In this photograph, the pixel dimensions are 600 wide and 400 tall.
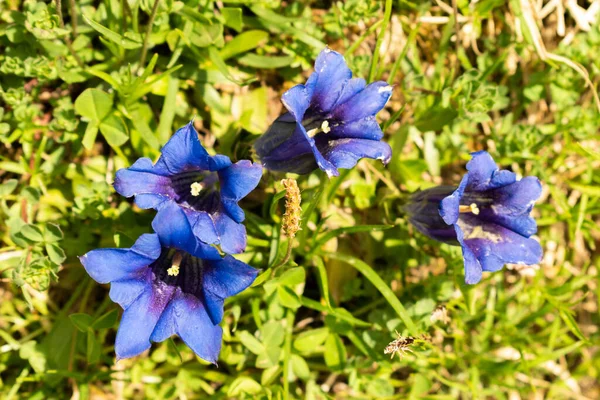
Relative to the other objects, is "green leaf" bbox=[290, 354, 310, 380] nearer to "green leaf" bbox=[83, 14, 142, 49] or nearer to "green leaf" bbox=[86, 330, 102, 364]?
"green leaf" bbox=[86, 330, 102, 364]

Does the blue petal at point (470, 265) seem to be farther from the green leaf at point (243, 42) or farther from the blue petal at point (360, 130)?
the green leaf at point (243, 42)

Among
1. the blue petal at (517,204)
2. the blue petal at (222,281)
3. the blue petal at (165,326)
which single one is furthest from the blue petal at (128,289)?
the blue petal at (517,204)

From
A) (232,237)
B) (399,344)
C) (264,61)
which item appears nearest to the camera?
(232,237)

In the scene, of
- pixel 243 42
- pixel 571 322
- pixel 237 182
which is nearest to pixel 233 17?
pixel 243 42

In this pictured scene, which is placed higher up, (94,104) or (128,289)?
(94,104)

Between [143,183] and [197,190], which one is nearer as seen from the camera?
[143,183]

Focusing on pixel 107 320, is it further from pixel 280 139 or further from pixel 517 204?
pixel 517 204

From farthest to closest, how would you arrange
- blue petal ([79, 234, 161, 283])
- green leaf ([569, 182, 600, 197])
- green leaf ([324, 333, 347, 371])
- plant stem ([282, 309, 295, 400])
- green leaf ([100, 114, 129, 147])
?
green leaf ([569, 182, 600, 197]), green leaf ([324, 333, 347, 371]), plant stem ([282, 309, 295, 400]), green leaf ([100, 114, 129, 147]), blue petal ([79, 234, 161, 283])

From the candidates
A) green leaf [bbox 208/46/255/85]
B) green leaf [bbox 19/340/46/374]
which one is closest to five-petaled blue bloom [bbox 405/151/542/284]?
green leaf [bbox 208/46/255/85]
